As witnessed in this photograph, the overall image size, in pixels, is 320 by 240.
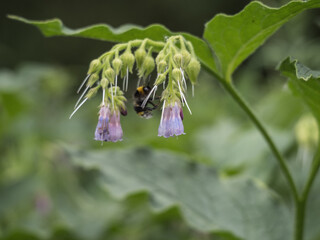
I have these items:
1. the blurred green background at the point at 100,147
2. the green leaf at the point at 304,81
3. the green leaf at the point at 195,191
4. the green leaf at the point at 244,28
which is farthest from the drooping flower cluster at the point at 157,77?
the green leaf at the point at 195,191

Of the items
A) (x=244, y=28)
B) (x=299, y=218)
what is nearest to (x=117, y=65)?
(x=244, y=28)

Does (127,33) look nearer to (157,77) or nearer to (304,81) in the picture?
(157,77)

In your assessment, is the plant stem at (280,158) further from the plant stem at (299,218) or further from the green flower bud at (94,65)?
the green flower bud at (94,65)

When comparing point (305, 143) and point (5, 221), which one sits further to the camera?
point (5, 221)

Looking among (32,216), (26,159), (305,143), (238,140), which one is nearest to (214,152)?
(238,140)

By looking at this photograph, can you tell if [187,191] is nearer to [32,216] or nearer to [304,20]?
[32,216]

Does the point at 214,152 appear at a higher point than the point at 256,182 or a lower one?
higher

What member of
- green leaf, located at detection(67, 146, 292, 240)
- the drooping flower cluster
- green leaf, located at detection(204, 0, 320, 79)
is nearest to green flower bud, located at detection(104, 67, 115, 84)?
the drooping flower cluster
